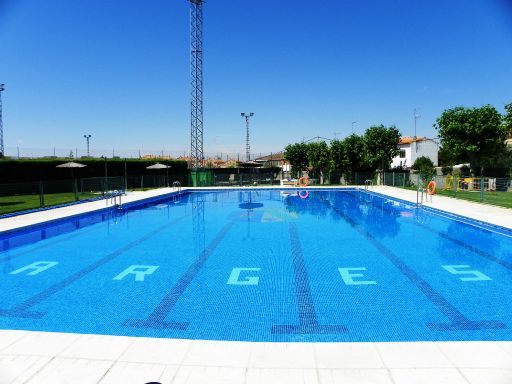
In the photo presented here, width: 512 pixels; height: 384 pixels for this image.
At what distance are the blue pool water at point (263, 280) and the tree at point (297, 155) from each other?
21.9m

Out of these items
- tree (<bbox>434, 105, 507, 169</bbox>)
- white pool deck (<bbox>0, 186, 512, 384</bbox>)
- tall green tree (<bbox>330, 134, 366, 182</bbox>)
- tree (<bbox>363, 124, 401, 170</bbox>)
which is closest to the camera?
white pool deck (<bbox>0, 186, 512, 384</bbox>)

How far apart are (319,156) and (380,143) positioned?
583cm

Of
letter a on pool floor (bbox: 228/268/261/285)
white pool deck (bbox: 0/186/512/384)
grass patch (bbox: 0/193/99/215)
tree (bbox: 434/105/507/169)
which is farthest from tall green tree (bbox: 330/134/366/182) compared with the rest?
white pool deck (bbox: 0/186/512/384)

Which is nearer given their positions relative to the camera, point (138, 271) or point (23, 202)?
point (138, 271)

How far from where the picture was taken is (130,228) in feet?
41.6

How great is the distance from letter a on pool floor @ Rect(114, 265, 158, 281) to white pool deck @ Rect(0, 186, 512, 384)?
291 cm

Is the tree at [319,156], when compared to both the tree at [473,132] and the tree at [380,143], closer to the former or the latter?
the tree at [380,143]

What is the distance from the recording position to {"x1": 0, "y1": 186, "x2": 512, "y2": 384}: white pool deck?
10.7ft

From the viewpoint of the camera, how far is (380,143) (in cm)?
2952

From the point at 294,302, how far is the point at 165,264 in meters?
3.59

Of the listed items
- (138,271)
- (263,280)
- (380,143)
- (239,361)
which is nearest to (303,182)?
(380,143)

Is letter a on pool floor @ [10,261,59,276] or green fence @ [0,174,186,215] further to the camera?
green fence @ [0,174,186,215]

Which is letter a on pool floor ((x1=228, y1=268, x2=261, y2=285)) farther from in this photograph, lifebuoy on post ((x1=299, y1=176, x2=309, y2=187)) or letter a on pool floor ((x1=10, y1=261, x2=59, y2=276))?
lifebuoy on post ((x1=299, y1=176, x2=309, y2=187))

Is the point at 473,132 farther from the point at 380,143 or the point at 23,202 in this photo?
the point at 23,202
